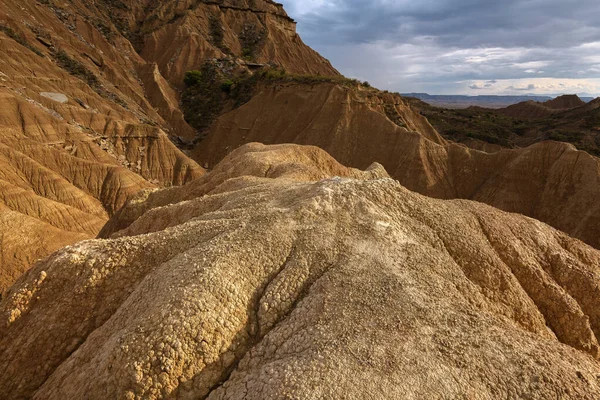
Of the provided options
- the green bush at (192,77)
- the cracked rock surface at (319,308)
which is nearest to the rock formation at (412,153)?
the green bush at (192,77)

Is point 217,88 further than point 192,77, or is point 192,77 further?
point 192,77

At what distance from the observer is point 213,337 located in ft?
25.8

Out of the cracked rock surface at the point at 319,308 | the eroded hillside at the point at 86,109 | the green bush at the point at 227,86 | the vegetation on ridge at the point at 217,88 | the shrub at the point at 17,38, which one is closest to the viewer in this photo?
the cracked rock surface at the point at 319,308

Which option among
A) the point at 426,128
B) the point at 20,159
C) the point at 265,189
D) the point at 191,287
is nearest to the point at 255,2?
the point at 426,128

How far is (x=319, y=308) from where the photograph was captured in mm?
8258

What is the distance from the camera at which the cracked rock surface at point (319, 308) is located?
7.11m

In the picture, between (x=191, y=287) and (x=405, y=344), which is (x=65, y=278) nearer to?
(x=191, y=287)

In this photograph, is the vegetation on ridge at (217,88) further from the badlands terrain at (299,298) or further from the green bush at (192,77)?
the badlands terrain at (299,298)

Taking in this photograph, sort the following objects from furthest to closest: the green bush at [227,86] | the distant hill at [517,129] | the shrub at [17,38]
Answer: the green bush at [227,86]
the distant hill at [517,129]
the shrub at [17,38]

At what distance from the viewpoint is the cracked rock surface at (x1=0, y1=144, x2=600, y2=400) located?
23.3 feet

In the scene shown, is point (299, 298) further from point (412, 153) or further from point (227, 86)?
point (227, 86)

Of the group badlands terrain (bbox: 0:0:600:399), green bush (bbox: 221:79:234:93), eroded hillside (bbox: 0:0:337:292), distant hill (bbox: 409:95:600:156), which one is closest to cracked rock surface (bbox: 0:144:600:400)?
badlands terrain (bbox: 0:0:600:399)

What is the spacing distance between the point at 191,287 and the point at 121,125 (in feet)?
119

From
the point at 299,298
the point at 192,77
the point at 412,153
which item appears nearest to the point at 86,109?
the point at 192,77
